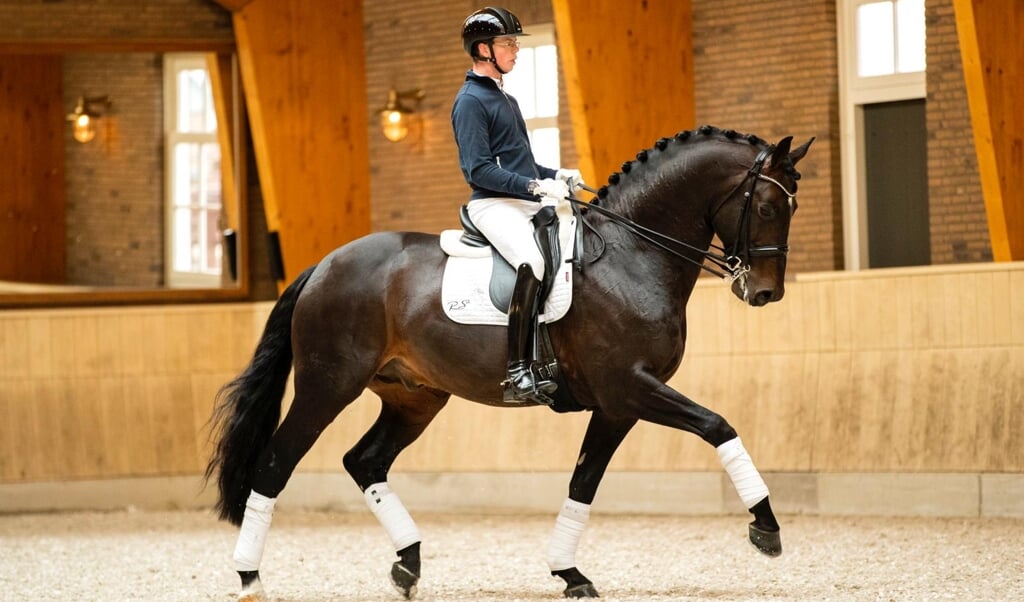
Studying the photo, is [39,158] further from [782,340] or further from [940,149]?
[940,149]

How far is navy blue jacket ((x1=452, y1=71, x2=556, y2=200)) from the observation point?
19.9 ft

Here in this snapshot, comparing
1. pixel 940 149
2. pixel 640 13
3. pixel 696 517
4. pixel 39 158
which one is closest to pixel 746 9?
pixel 640 13

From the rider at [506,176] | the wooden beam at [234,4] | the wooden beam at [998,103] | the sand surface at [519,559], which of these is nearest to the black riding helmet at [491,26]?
the rider at [506,176]

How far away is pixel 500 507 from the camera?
10.9 metres

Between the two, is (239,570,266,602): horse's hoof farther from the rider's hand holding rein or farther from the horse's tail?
the rider's hand holding rein

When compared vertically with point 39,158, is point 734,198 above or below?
below

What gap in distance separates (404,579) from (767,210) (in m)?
2.55

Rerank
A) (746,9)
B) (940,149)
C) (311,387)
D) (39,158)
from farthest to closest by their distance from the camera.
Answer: (39,158) < (746,9) < (940,149) < (311,387)

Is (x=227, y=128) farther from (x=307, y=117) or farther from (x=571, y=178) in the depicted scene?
(x=571, y=178)

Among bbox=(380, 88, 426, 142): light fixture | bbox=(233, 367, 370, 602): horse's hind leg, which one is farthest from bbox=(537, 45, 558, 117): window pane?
bbox=(233, 367, 370, 602): horse's hind leg

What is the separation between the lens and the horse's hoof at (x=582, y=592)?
620cm

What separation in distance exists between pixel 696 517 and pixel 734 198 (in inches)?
189

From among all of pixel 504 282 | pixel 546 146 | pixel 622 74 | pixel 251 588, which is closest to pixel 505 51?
pixel 504 282

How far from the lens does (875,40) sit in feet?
36.1
